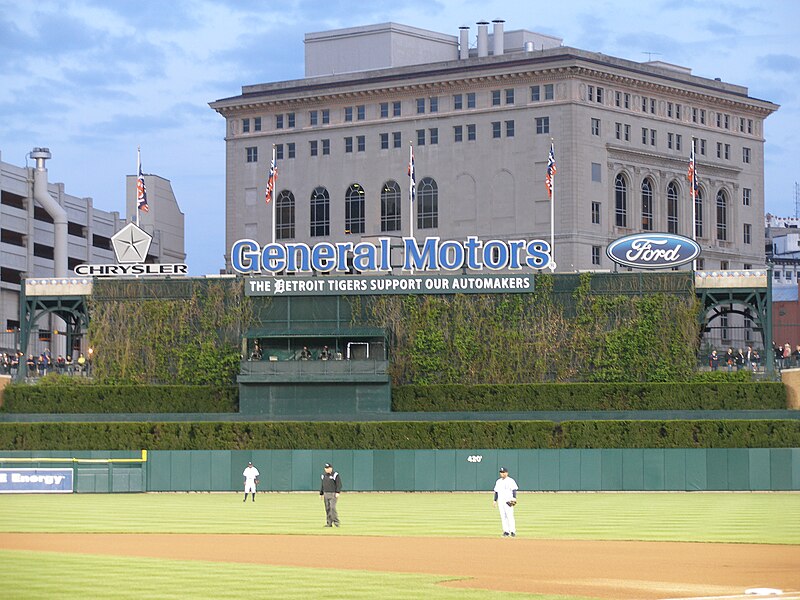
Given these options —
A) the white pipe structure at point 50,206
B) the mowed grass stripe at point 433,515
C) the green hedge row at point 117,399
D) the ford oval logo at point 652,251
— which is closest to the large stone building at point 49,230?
the white pipe structure at point 50,206

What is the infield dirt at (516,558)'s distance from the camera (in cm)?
3119

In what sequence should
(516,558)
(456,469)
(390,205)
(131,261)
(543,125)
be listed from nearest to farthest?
(516,558), (456,469), (131,261), (543,125), (390,205)

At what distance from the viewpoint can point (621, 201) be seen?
5851 inches

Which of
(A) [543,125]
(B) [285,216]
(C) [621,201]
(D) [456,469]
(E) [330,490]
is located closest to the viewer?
(E) [330,490]

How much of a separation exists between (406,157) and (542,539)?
359 ft

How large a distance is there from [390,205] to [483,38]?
1985cm

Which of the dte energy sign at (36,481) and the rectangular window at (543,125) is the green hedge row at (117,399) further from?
the rectangular window at (543,125)

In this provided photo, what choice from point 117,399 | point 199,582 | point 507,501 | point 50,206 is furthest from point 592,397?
point 50,206

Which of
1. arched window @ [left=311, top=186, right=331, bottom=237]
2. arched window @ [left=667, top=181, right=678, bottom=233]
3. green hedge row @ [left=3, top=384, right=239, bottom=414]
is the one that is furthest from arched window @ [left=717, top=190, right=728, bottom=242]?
green hedge row @ [left=3, top=384, right=239, bottom=414]

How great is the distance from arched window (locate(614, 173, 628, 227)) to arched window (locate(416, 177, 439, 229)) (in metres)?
17.3

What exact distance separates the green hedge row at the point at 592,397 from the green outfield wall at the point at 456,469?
9.73 meters

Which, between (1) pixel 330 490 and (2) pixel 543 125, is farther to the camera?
(2) pixel 543 125

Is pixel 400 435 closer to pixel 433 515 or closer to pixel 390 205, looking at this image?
pixel 433 515

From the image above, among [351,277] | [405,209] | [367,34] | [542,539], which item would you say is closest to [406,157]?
[405,209]
